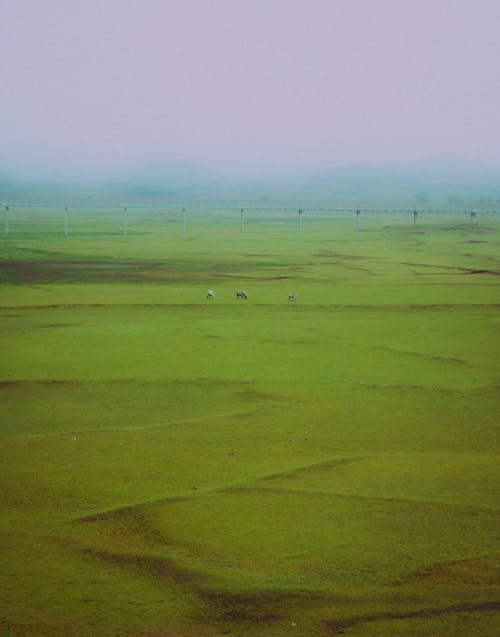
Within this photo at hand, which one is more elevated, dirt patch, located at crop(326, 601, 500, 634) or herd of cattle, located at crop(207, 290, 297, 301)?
herd of cattle, located at crop(207, 290, 297, 301)

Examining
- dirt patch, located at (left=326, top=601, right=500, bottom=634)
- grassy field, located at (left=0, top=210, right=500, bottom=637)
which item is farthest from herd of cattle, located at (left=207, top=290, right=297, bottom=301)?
dirt patch, located at (left=326, top=601, right=500, bottom=634)

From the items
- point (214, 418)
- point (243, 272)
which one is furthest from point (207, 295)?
point (214, 418)

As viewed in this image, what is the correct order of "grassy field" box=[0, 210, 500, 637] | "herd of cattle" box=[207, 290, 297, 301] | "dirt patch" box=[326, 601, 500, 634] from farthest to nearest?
"herd of cattle" box=[207, 290, 297, 301] < "grassy field" box=[0, 210, 500, 637] < "dirt patch" box=[326, 601, 500, 634]

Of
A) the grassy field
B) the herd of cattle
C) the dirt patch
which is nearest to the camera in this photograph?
the dirt patch

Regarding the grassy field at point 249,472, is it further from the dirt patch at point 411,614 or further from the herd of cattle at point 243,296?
the herd of cattle at point 243,296

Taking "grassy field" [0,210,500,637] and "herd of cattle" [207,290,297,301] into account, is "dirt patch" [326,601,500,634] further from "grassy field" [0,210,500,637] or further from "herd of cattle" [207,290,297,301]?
"herd of cattle" [207,290,297,301]

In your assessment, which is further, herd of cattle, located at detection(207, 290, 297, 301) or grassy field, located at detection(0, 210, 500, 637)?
herd of cattle, located at detection(207, 290, 297, 301)

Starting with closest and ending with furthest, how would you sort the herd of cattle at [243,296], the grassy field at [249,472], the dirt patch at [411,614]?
the dirt patch at [411,614] < the grassy field at [249,472] < the herd of cattle at [243,296]

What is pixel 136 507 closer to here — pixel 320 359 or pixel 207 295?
pixel 320 359

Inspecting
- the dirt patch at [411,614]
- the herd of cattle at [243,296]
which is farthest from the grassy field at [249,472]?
the herd of cattle at [243,296]
